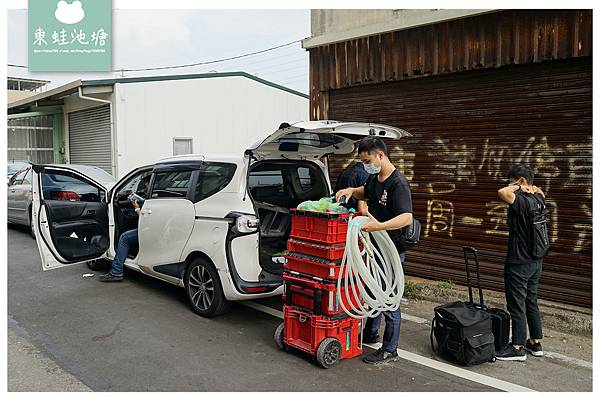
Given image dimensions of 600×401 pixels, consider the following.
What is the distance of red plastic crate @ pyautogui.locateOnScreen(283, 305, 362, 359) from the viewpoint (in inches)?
162

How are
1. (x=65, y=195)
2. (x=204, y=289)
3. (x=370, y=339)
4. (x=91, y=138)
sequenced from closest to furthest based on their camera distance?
(x=370, y=339)
(x=204, y=289)
(x=65, y=195)
(x=91, y=138)

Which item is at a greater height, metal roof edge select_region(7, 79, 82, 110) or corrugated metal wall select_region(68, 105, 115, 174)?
metal roof edge select_region(7, 79, 82, 110)

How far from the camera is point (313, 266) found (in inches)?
164

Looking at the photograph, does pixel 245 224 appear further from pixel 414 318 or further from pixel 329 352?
pixel 414 318

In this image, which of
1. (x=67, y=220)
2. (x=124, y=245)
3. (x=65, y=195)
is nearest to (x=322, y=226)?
(x=124, y=245)

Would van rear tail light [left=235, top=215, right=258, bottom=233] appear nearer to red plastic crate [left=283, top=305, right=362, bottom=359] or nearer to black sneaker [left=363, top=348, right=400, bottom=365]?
red plastic crate [left=283, top=305, right=362, bottom=359]

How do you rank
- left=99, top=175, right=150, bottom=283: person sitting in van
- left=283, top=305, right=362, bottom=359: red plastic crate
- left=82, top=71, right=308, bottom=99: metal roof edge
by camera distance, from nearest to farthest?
left=283, top=305, right=362, bottom=359: red plastic crate < left=99, top=175, right=150, bottom=283: person sitting in van < left=82, top=71, right=308, bottom=99: metal roof edge

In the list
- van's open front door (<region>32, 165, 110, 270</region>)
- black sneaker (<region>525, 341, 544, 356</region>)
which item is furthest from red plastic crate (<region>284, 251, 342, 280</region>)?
van's open front door (<region>32, 165, 110, 270</region>)

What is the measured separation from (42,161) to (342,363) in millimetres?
17694

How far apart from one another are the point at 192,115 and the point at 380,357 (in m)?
12.0

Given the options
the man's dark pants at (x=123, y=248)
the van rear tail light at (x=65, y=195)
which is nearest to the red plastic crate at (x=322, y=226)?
the man's dark pants at (x=123, y=248)

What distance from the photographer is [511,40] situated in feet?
19.5

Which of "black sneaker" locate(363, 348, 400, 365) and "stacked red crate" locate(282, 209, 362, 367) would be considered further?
"black sneaker" locate(363, 348, 400, 365)

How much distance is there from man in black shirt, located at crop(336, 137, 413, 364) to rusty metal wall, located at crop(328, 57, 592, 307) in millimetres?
2472
